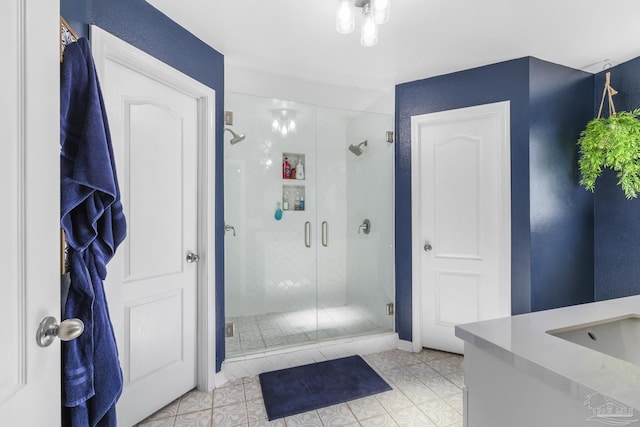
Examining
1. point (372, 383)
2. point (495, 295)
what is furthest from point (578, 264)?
point (372, 383)

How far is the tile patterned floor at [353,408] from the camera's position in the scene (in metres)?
1.87

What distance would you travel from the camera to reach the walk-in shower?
2.66 meters

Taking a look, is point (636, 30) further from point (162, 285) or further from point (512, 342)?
point (162, 285)

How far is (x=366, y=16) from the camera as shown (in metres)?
1.71

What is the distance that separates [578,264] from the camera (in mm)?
2609

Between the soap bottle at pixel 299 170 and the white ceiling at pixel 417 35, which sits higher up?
the white ceiling at pixel 417 35

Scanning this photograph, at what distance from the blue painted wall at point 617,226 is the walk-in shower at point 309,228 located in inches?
65.0

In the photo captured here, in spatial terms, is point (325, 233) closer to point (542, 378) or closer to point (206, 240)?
point (206, 240)

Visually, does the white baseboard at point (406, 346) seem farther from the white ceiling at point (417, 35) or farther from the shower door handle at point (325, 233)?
the white ceiling at point (417, 35)

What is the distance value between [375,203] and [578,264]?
5.55 feet

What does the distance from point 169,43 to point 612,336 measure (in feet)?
8.11
